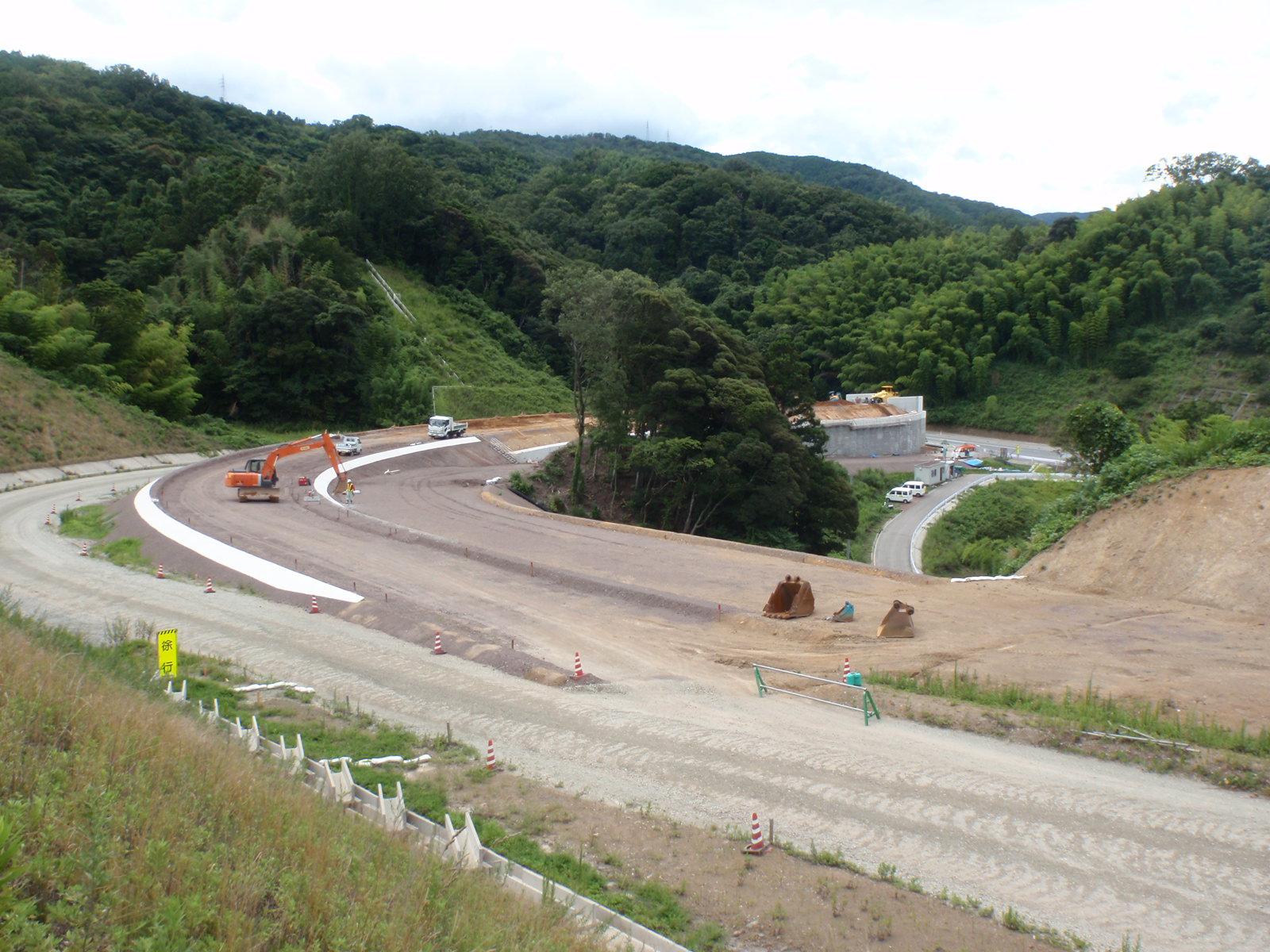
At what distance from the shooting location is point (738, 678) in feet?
48.9

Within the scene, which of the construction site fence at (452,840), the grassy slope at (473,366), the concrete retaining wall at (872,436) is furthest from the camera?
the concrete retaining wall at (872,436)

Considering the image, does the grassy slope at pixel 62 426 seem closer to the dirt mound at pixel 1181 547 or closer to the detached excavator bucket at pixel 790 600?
the detached excavator bucket at pixel 790 600

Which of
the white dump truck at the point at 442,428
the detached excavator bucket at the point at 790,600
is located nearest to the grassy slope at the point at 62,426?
the white dump truck at the point at 442,428

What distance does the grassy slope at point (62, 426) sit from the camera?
41.9 m

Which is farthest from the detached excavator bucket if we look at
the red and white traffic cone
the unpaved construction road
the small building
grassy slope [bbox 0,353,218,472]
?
the small building

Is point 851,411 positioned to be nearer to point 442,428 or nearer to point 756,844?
point 442,428

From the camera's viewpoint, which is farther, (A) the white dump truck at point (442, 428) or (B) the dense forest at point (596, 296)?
(A) the white dump truck at point (442, 428)

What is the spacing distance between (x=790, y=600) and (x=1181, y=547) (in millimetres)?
9213

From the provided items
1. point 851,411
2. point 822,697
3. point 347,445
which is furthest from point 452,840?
point 851,411

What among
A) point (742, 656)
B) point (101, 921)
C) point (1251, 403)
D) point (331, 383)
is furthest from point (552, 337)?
point (101, 921)

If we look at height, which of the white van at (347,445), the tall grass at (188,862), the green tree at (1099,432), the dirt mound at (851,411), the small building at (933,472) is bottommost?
the small building at (933,472)

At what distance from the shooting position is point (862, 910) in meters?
7.86

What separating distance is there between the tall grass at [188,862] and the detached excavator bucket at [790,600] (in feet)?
38.4

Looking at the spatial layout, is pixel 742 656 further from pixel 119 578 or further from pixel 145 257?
pixel 145 257
